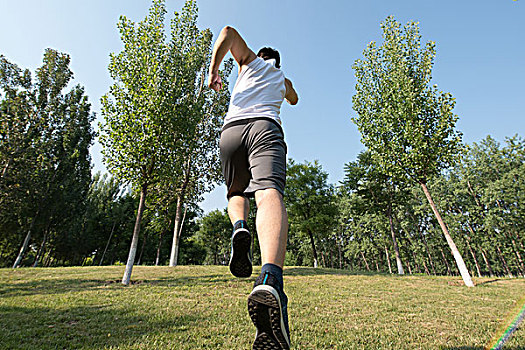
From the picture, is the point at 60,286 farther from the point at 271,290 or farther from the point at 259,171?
the point at 271,290

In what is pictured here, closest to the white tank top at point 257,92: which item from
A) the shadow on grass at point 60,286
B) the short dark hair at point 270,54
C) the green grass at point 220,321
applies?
the short dark hair at point 270,54

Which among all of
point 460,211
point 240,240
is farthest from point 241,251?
point 460,211

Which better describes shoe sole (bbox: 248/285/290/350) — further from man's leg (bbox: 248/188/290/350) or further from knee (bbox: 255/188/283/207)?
knee (bbox: 255/188/283/207)

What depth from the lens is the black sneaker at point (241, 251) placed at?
208 centimetres

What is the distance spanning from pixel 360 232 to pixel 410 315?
42.9m

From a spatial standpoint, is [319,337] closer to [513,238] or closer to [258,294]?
[258,294]

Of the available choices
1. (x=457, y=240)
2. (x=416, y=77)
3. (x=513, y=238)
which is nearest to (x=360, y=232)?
(x=457, y=240)

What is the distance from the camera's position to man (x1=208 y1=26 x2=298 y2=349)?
146 centimetres

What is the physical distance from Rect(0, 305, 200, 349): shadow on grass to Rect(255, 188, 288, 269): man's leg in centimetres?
316

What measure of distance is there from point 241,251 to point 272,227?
624mm

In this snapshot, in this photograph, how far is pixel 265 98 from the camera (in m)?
2.29

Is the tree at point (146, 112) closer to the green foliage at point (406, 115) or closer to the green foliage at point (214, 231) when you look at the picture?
the green foliage at point (406, 115)

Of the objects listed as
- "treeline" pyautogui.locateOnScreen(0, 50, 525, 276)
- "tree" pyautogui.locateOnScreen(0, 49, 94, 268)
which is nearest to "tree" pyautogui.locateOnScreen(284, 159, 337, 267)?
"treeline" pyautogui.locateOnScreen(0, 50, 525, 276)

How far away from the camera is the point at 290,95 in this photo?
3.04 metres
